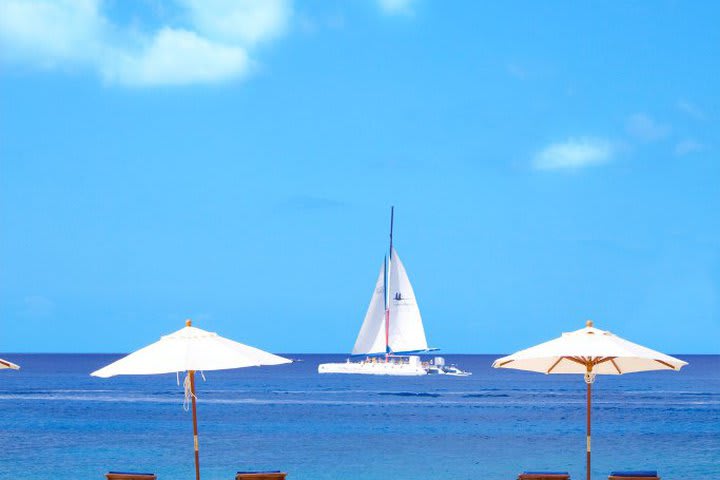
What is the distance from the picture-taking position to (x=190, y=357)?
38.6 feet

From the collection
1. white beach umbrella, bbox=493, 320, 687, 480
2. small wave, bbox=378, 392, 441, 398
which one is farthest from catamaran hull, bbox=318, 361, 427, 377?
white beach umbrella, bbox=493, 320, 687, 480

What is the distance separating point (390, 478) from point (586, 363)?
554 inches

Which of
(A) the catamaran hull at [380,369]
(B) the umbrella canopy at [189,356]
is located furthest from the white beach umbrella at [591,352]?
(A) the catamaran hull at [380,369]

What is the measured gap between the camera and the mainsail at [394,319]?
287 ft

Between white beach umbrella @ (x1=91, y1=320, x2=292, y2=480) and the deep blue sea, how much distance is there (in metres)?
15.3

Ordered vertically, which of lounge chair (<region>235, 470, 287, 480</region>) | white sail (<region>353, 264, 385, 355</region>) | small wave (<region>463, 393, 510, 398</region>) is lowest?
small wave (<region>463, 393, 510, 398</region>)

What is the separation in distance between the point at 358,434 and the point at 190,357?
30168 mm

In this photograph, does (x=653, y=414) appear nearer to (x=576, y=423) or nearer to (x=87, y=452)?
(x=576, y=423)

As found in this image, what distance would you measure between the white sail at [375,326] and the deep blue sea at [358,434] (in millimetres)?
15384

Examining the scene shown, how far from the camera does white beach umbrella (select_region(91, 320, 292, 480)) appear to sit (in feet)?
38.0

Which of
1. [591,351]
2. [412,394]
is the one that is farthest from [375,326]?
[591,351]

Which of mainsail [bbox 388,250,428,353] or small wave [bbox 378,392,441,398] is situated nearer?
small wave [bbox 378,392,441,398]

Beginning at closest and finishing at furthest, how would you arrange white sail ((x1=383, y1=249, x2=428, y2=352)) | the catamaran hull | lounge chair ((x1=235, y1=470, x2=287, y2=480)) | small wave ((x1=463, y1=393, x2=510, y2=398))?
lounge chair ((x1=235, y1=470, x2=287, y2=480)), small wave ((x1=463, y1=393, x2=510, y2=398)), white sail ((x1=383, y1=249, x2=428, y2=352)), the catamaran hull

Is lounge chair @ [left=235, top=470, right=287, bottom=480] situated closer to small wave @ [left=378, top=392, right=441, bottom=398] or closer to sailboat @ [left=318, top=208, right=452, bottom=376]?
small wave @ [left=378, top=392, right=441, bottom=398]
